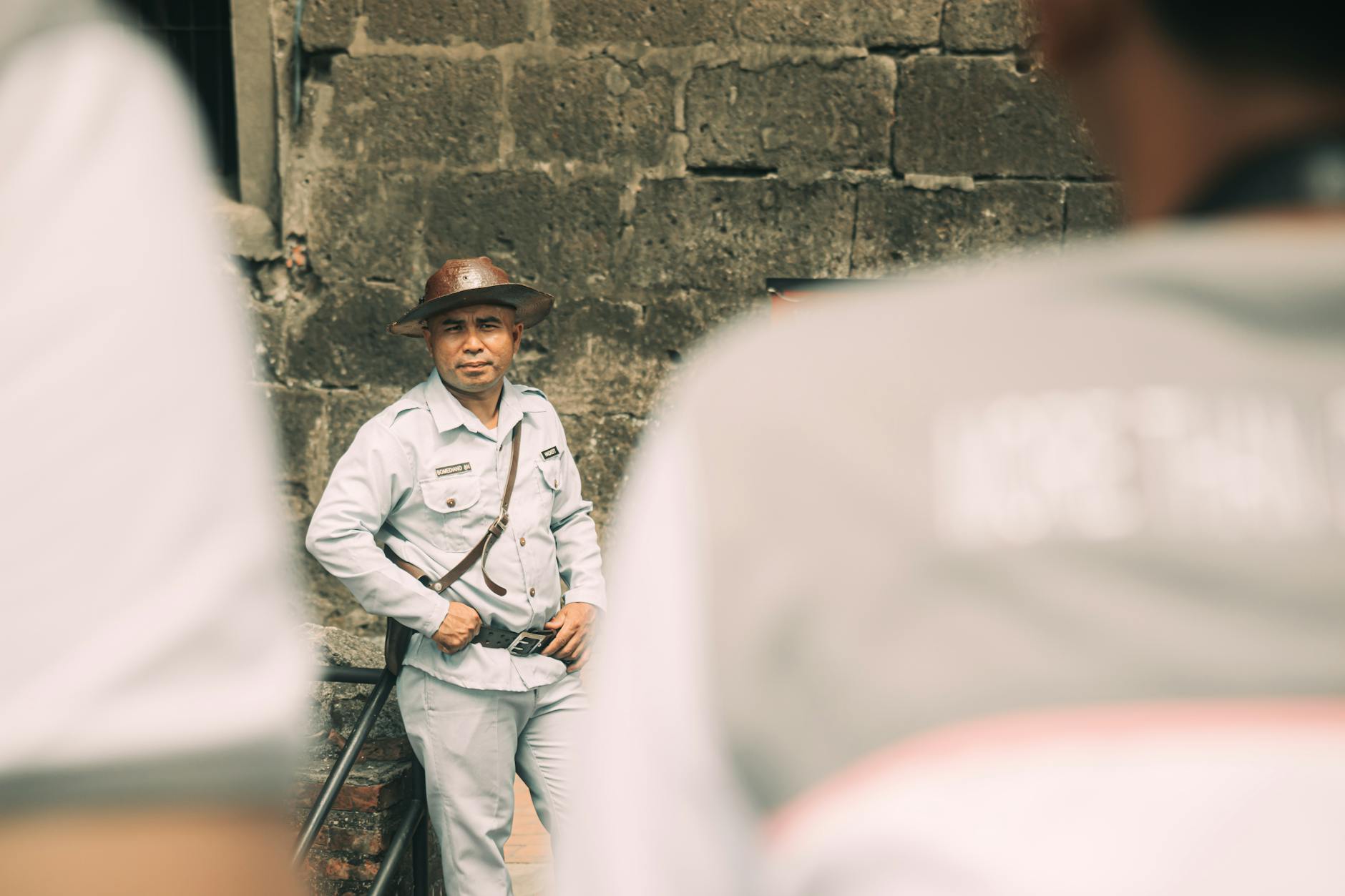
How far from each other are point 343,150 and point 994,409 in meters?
5.94

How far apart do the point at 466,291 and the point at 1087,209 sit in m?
3.05

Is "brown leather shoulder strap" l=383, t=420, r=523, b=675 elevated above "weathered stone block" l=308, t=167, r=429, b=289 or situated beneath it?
situated beneath

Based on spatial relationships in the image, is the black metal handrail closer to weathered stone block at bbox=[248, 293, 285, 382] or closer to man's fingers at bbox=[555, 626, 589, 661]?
man's fingers at bbox=[555, 626, 589, 661]

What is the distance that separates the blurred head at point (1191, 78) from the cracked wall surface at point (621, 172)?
205 inches

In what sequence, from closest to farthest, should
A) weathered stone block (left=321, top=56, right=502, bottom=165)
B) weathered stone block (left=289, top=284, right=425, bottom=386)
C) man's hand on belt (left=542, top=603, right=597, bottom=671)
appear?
man's hand on belt (left=542, top=603, right=597, bottom=671) → weathered stone block (left=321, top=56, right=502, bottom=165) → weathered stone block (left=289, top=284, right=425, bottom=386)

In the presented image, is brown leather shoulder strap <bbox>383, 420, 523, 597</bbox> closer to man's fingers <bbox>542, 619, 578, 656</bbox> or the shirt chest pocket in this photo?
the shirt chest pocket

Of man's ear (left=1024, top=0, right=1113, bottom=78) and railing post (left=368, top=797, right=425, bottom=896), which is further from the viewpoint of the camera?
railing post (left=368, top=797, right=425, bottom=896)

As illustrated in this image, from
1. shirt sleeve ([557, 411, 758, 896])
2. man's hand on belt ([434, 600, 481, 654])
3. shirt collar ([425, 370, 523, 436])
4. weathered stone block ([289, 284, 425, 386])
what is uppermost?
weathered stone block ([289, 284, 425, 386])

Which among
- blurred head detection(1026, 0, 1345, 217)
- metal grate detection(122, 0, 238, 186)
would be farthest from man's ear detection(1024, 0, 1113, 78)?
metal grate detection(122, 0, 238, 186)

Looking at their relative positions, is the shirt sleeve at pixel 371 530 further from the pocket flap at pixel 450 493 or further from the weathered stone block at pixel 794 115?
the weathered stone block at pixel 794 115

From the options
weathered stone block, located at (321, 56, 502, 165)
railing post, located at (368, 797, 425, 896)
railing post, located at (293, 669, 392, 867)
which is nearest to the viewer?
railing post, located at (293, 669, 392, 867)

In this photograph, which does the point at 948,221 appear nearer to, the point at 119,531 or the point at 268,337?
the point at 268,337

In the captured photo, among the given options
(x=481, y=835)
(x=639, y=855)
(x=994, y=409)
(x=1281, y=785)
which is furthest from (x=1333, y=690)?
(x=481, y=835)

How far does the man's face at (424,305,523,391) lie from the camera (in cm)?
429
